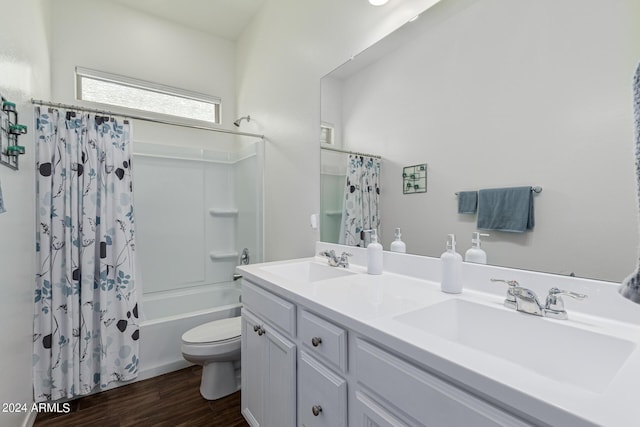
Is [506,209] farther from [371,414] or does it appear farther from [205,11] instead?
[205,11]

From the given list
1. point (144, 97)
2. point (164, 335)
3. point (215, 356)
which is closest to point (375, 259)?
point (215, 356)

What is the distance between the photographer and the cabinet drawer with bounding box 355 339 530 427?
21.0 inches

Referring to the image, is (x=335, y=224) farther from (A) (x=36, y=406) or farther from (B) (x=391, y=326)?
(A) (x=36, y=406)

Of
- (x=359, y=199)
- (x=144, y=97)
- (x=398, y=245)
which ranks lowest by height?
(x=398, y=245)

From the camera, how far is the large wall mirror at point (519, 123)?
0.80 meters

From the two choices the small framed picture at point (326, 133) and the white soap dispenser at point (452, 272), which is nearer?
the white soap dispenser at point (452, 272)

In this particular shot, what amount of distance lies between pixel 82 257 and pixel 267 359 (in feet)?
4.95

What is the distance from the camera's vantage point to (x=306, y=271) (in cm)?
171

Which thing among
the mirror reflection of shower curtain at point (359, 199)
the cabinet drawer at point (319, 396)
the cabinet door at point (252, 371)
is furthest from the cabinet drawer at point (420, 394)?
the mirror reflection of shower curtain at point (359, 199)

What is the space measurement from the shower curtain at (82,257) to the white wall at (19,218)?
10 centimetres

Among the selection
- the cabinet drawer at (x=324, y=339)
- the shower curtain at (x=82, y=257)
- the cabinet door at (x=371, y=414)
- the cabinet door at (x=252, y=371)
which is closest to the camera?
the cabinet door at (x=371, y=414)

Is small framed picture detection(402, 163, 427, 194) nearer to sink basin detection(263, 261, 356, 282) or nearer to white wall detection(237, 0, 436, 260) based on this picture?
sink basin detection(263, 261, 356, 282)

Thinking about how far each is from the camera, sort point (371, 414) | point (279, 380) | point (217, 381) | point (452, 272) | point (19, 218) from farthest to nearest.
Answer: point (217, 381), point (19, 218), point (279, 380), point (452, 272), point (371, 414)

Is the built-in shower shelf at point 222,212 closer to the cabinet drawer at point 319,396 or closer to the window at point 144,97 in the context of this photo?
the window at point 144,97
